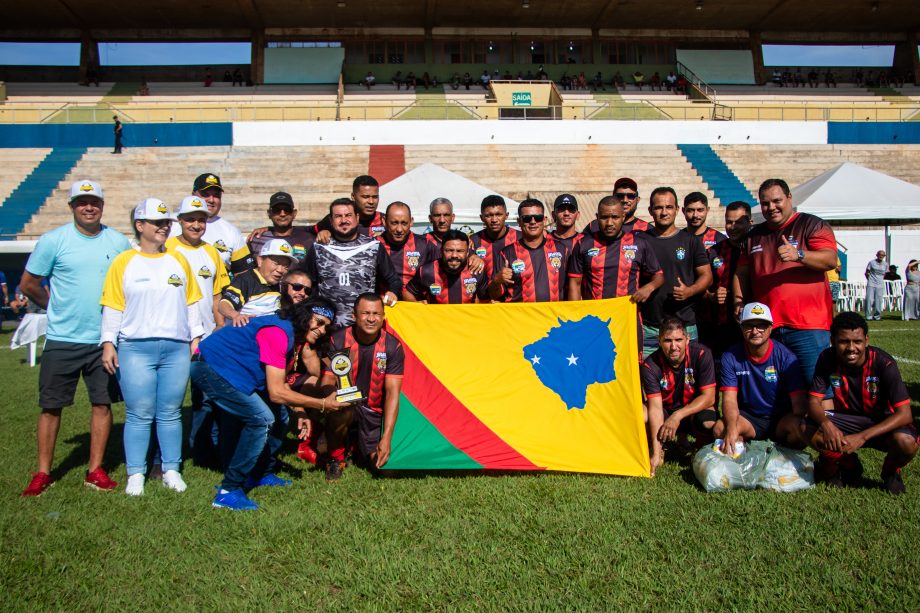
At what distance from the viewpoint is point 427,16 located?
120 feet

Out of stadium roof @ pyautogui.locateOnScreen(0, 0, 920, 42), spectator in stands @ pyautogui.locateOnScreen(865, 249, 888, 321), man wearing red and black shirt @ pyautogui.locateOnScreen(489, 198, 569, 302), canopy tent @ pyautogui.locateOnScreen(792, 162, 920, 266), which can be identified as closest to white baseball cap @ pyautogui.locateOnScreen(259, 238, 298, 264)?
man wearing red and black shirt @ pyautogui.locateOnScreen(489, 198, 569, 302)

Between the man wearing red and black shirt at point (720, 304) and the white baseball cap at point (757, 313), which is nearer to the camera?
the white baseball cap at point (757, 313)

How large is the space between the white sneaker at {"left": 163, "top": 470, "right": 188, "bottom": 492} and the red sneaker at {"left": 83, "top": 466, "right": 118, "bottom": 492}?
377 mm

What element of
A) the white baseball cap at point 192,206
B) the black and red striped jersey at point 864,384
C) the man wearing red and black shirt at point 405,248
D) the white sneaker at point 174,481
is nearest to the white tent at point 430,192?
the man wearing red and black shirt at point 405,248

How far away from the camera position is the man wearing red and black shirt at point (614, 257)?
5961 mm

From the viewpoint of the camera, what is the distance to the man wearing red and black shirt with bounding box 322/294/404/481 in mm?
5215

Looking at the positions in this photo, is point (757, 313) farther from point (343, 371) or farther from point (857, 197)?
point (857, 197)

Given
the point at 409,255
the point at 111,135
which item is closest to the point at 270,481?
the point at 409,255

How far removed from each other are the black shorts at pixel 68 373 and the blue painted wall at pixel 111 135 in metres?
23.2

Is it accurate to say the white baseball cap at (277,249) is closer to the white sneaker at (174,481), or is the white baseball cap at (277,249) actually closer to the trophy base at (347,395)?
the trophy base at (347,395)

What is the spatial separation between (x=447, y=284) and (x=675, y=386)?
6.91 ft

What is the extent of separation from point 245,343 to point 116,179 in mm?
23316

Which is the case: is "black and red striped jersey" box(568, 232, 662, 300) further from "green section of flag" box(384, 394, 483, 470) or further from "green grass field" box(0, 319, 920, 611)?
"green section of flag" box(384, 394, 483, 470)

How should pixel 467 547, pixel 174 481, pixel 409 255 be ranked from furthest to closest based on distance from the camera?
1. pixel 409 255
2. pixel 174 481
3. pixel 467 547
